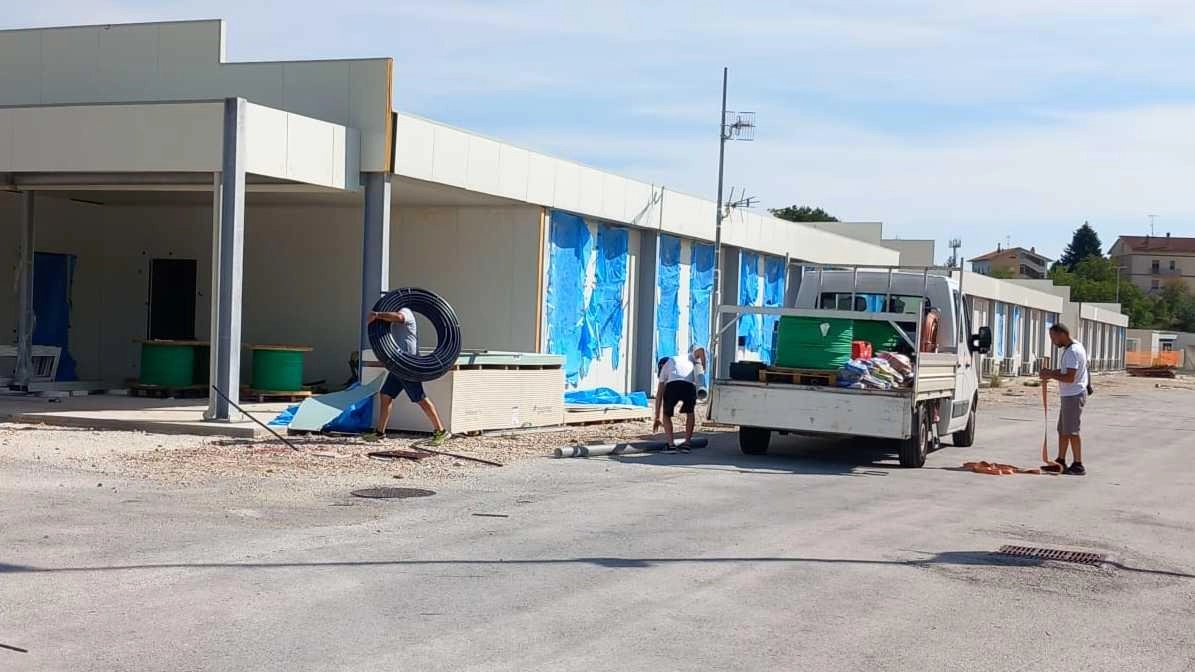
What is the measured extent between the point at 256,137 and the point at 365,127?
2518mm

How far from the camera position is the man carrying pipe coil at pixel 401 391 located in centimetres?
1667

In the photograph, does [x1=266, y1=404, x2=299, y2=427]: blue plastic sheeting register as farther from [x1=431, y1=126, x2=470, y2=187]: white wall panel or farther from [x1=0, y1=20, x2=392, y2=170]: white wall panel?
[x1=431, y1=126, x2=470, y2=187]: white wall panel

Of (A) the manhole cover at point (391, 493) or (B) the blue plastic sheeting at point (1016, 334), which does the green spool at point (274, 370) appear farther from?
(B) the blue plastic sheeting at point (1016, 334)

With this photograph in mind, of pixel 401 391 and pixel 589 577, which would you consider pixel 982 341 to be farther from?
pixel 589 577

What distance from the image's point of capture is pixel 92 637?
22.6 ft

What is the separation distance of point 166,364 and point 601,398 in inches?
300

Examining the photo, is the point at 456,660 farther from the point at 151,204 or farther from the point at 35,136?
the point at 151,204

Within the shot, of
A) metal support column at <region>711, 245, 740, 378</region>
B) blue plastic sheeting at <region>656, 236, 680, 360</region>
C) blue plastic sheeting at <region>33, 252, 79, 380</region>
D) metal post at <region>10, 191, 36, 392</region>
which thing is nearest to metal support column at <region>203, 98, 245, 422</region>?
Result: metal post at <region>10, 191, 36, 392</region>

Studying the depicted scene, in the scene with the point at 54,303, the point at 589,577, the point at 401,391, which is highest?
the point at 54,303

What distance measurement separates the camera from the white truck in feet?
51.9

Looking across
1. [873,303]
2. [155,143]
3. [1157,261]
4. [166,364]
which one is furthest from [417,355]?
[1157,261]

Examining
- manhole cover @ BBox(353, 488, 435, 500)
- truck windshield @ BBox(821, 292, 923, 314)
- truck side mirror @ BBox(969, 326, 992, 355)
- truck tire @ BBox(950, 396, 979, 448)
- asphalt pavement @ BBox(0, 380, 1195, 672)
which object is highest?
truck windshield @ BBox(821, 292, 923, 314)

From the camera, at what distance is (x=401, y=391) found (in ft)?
56.0

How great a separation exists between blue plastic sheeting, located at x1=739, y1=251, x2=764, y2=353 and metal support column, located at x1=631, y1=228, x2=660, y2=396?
16.3ft
